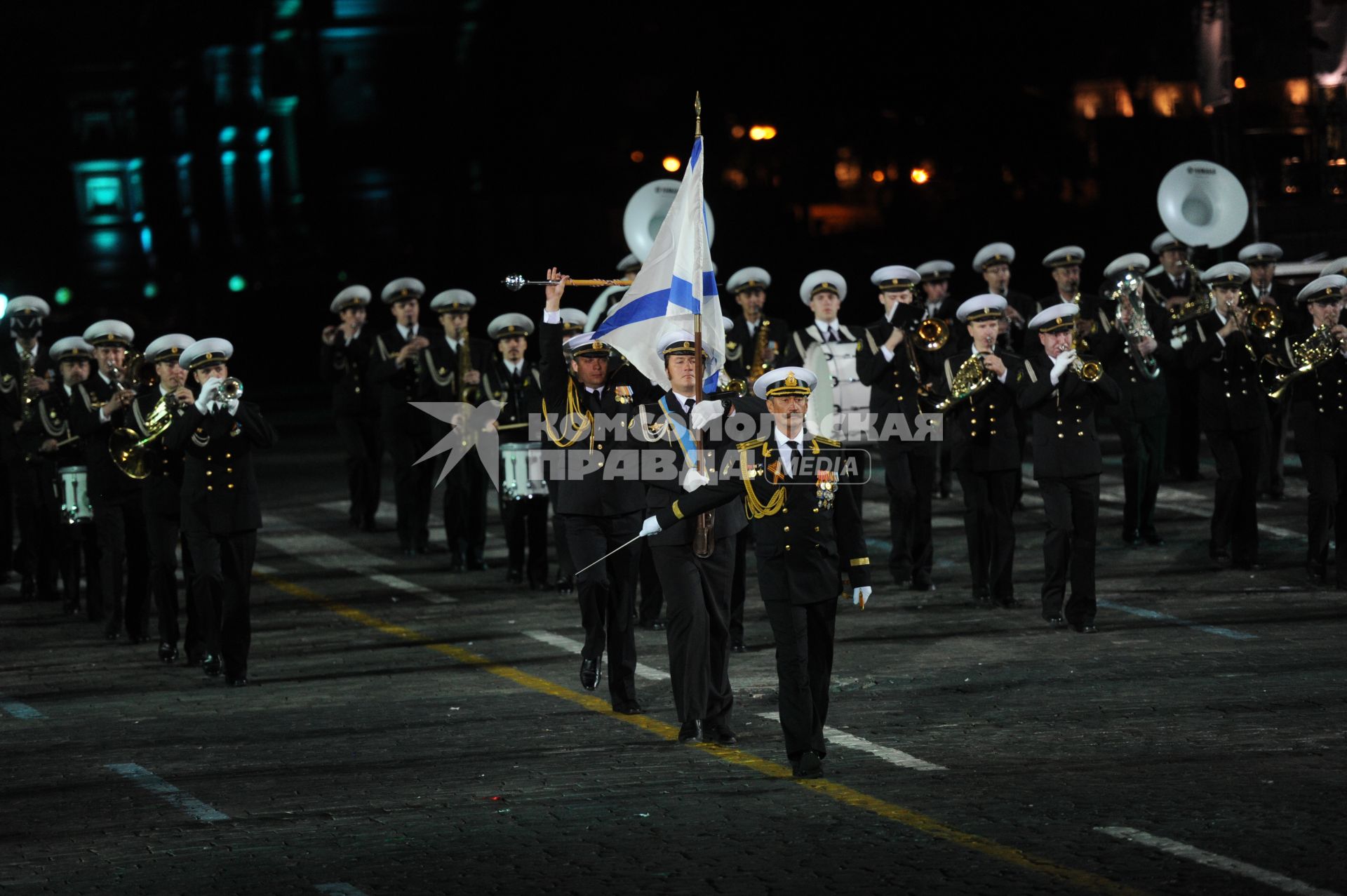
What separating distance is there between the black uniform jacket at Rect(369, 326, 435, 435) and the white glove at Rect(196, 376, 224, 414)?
5.72 meters

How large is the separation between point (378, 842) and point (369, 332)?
12.2 meters

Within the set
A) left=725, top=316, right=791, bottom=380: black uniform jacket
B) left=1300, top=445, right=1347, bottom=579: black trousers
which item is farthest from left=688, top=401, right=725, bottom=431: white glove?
left=725, top=316, right=791, bottom=380: black uniform jacket

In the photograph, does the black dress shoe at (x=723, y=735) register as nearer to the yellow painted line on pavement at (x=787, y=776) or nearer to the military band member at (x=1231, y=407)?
the yellow painted line on pavement at (x=787, y=776)

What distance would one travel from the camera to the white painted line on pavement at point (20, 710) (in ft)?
37.8

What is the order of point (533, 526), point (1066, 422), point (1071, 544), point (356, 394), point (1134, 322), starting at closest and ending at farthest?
1. point (1066, 422)
2. point (1071, 544)
3. point (533, 526)
4. point (1134, 322)
5. point (356, 394)

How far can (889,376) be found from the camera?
15.7 metres

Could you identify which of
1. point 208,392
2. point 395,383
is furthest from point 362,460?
point 208,392

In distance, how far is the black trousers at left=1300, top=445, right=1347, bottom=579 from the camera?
47.0 ft

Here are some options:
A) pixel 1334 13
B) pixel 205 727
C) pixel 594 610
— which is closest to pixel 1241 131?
pixel 1334 13

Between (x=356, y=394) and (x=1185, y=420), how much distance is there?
8473 millimetres

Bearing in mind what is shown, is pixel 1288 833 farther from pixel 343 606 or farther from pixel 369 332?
pixel 369 332

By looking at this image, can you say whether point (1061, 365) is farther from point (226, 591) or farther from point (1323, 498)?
point (226, 591)

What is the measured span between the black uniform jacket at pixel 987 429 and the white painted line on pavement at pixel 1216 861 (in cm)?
628

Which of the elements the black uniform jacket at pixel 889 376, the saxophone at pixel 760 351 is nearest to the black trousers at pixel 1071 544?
the black uniform jacket at pixel 889 376
